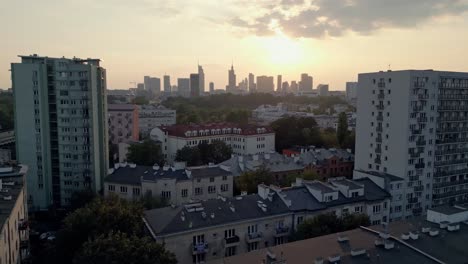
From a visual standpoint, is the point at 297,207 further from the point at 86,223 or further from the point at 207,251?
the point at 86,223

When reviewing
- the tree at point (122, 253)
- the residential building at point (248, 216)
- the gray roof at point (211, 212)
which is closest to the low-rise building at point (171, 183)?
the residential building at point (248, 216)

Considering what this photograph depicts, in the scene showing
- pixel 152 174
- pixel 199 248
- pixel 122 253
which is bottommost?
pixel 199 248

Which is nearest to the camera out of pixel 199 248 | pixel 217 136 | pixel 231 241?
pixel 199 248

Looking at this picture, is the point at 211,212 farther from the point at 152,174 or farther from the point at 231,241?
the point at 152,174

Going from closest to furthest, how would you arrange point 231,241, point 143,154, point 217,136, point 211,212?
point 231,241 < point 211,212 < point 143,154 < point 217,136

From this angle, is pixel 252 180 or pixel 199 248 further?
pixel 252 180

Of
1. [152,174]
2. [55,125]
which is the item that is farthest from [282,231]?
[55,125]

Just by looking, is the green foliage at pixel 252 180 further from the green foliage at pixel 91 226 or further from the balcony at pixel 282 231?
the green foliage at pixel 91 226
